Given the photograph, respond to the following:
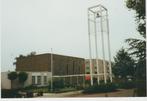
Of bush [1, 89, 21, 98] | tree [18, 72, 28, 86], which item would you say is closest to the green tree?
bush [1, 89, 21, 98]

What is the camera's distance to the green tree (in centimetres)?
386

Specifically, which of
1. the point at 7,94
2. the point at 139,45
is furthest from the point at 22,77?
the point at 139,45

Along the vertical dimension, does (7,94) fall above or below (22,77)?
below

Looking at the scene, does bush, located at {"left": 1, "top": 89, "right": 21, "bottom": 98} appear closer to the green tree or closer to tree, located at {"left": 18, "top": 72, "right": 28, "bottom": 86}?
the green tree

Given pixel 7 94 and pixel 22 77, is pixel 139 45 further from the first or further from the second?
pixel 22 77

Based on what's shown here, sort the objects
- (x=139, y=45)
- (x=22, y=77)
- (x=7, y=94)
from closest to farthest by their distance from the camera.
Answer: (x=139, y=45), (x=7, y=94), (x=22, y=77)

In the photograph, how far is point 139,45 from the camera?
4266 mm

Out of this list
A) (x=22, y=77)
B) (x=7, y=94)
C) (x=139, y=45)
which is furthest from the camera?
(x=22, y=77)

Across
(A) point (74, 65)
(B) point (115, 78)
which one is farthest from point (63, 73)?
(B) point (115, 78)

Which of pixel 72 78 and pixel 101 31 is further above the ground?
pixel 101 31

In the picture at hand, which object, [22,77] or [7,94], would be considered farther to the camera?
[22,77]

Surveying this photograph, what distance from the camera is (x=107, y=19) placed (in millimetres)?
5742

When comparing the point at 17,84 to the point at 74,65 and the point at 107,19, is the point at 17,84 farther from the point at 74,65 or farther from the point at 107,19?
the point at 107,19

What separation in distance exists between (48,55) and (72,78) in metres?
2.07
